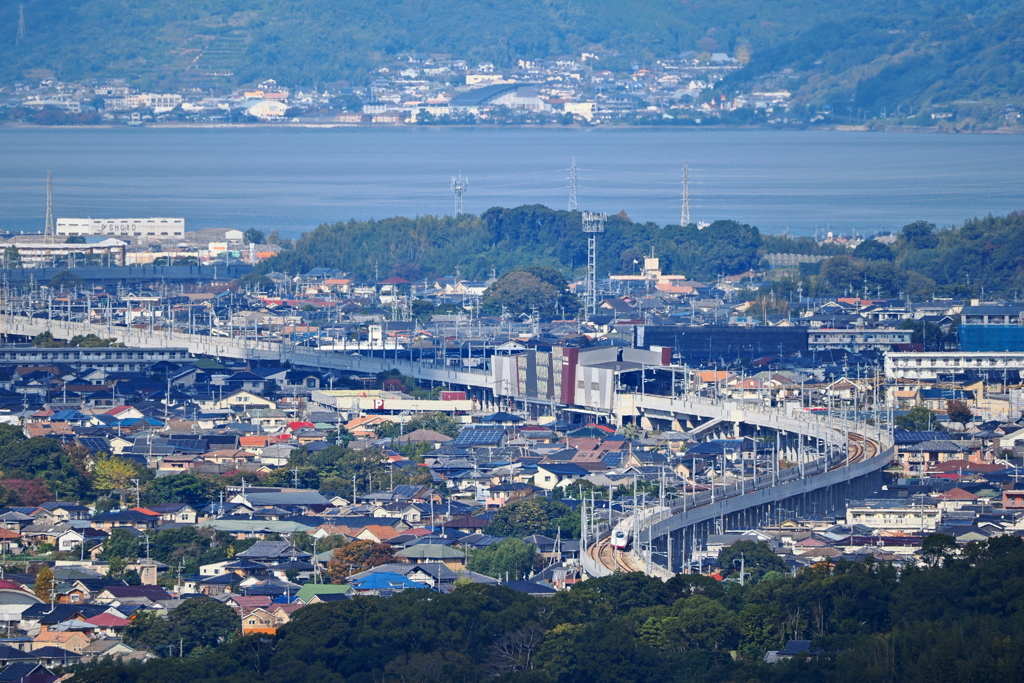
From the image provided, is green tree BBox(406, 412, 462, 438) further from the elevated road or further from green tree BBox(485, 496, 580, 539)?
green tree BBox(485, 496, 580, 539)

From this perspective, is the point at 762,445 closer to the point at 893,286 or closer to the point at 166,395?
the point at 166,395

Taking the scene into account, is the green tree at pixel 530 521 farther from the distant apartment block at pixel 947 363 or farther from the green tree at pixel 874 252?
the green tree at pixel 874 252

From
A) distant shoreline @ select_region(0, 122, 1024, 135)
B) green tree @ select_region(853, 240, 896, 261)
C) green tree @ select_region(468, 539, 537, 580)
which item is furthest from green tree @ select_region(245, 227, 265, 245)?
distant shoreline @ select_region(0, 122, 1024, 135)

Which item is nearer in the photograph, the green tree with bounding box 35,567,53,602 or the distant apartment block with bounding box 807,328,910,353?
the green tree with bounding box 35,567,53,602

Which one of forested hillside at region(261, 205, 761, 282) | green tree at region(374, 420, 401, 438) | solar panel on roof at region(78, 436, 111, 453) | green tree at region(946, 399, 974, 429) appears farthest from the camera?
forested hillside at region(261, 205, 761, 282)

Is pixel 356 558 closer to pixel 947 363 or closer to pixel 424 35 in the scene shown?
pixel 947 363

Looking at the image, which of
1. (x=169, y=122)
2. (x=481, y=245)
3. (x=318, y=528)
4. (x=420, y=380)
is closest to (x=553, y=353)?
(x=420, y=380)
